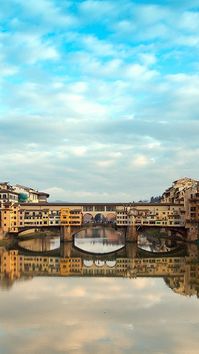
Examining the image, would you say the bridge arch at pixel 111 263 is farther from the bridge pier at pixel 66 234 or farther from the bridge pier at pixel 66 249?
the bridge pier at pixel 66 234

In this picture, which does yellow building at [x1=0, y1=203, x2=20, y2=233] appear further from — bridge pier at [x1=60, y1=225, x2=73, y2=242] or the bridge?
bridge pier at [x1=60, y1=225, x2=73, y2=242]

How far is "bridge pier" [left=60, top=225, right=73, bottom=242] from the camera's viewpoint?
51.9 metres

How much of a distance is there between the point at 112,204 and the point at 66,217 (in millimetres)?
6059

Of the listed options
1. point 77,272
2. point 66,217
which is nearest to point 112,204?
point 66,217

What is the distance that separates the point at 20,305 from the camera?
19422 millimetres

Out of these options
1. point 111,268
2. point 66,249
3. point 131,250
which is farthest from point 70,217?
point 111,268

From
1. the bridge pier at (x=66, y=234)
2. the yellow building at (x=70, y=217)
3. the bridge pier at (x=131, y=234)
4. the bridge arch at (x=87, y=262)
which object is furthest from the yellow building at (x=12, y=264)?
the bridge pier at (x=131, y=234)

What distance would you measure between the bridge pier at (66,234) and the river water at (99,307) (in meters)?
16.0

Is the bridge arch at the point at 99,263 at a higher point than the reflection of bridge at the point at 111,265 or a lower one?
lower

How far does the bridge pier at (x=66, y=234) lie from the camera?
51.9 metres

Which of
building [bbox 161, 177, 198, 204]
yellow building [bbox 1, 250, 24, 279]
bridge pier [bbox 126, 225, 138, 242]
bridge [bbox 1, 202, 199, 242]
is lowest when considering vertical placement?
yellow building [bbox 1, 250, 24, 279]

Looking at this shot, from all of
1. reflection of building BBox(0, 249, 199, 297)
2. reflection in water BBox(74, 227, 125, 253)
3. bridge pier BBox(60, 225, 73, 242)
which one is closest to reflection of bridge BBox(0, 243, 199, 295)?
reflection of building BBox(0, 249, 199, 297)

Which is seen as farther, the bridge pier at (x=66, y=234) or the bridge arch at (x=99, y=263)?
the bridge pier at (x=66, y=234)

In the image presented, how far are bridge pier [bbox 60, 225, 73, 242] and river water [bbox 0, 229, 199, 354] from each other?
1599 cm
